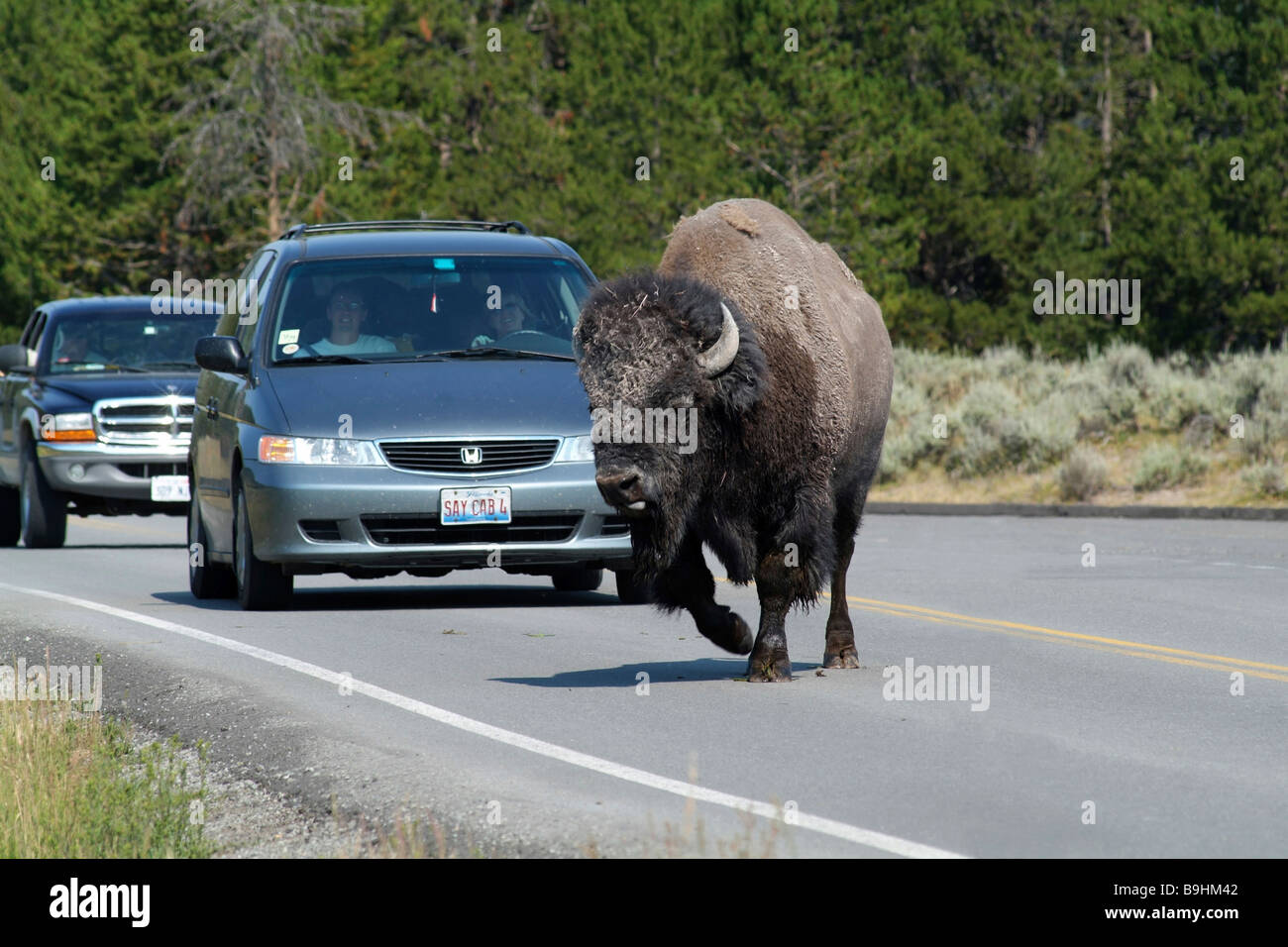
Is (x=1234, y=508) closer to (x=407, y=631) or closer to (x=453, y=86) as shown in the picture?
(x=407, y=631)

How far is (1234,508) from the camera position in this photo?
2506 centimetres

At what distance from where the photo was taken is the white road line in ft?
21.7

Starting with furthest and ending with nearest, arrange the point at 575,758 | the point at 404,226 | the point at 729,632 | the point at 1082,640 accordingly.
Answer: the point at 404,226, the point at 1082,640, the point at 729,632, the point at 575,758

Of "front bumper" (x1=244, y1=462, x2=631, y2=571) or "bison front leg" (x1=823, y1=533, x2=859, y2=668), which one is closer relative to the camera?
"bison front leg" (x1=823, y1=533, x2=859, y2=668)


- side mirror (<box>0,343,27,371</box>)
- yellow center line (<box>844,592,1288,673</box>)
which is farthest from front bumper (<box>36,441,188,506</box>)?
yellow center line (<box>844,592,1288,673</box>)

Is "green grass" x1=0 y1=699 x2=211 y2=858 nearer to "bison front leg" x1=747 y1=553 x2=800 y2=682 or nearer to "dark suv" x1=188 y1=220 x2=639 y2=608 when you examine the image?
"bison front leg" x1=747 y1=553 x2=800 y2=682

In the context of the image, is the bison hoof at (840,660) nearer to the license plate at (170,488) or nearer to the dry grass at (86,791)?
the dry grass at (86,791)

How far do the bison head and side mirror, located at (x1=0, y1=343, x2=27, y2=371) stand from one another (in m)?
12.1

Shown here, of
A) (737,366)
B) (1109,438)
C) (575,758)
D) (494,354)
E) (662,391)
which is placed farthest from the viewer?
(1109,438)

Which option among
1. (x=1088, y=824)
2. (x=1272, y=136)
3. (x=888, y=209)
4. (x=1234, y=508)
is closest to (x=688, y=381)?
(x=1088, y=824)

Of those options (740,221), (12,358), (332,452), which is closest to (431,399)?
(332,452)

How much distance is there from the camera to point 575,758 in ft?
27.0

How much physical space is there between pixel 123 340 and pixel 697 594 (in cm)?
1279

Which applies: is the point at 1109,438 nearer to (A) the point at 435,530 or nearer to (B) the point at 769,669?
(A) the point at 435,530
